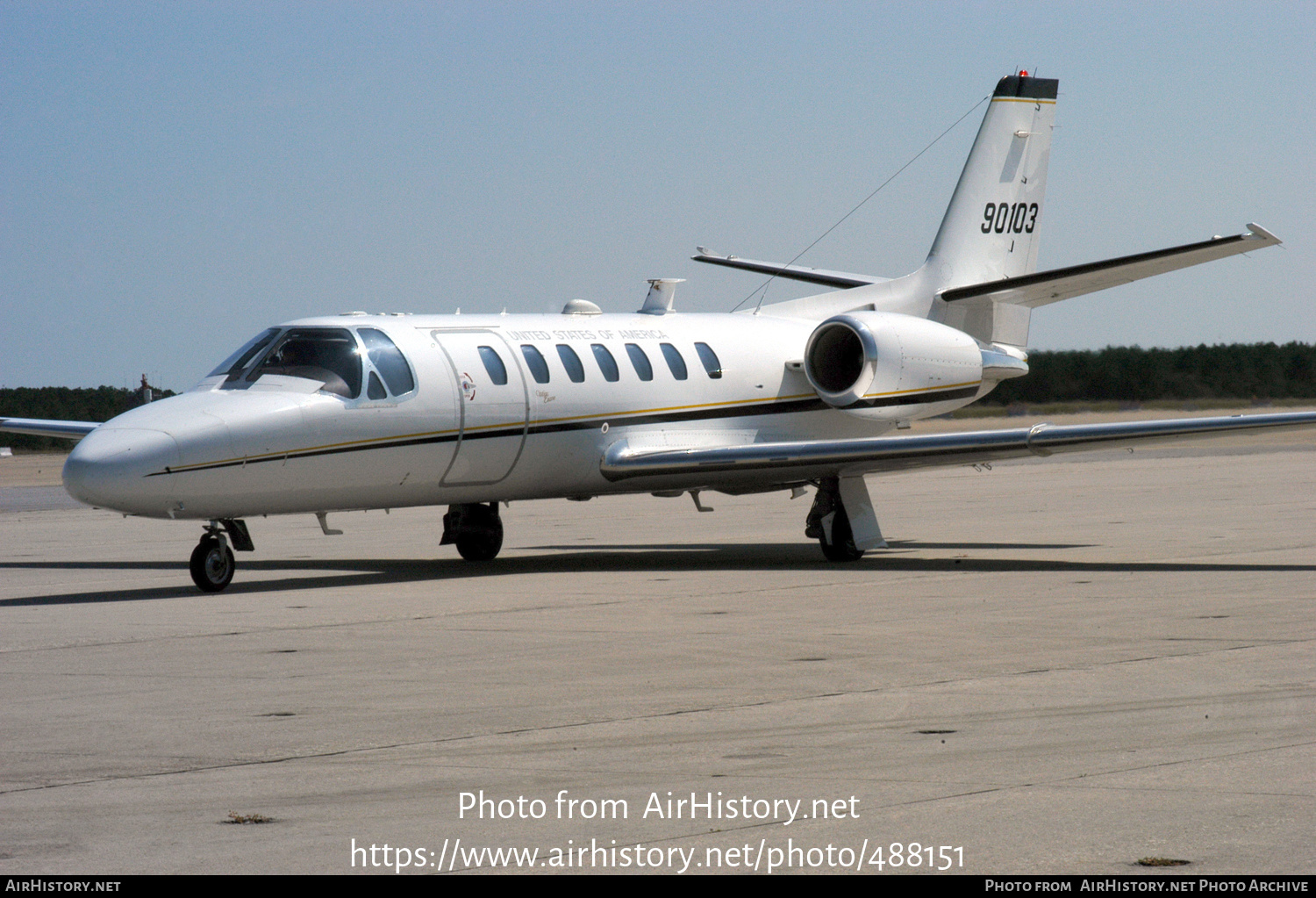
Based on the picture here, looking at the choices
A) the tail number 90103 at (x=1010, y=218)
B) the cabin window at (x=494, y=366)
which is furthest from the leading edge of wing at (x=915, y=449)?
the tail number 90103 at (x=1010, y=218)

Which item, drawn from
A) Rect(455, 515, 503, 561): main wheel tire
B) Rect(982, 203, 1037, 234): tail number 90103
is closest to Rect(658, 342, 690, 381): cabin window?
Rect(455, 515, 503, 561): main wheel tire

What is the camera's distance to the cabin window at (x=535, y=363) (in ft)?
56.5

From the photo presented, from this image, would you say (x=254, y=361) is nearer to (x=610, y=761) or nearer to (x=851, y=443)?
(x=851, y=443)

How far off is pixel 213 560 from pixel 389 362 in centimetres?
251

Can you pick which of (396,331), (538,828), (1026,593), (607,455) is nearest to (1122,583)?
(1026,593)

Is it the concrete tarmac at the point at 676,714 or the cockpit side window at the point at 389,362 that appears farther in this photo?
the cockpit side window at the point at 389,362

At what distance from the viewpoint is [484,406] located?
16.5 metres

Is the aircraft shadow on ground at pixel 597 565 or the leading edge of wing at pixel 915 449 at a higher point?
the leading edge of wing at pixel 915 449

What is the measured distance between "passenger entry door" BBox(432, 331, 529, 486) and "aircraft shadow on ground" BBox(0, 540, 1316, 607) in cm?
107

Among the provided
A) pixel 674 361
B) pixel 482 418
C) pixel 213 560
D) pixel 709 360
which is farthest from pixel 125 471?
pixel 709 360

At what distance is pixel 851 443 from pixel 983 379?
420 cm

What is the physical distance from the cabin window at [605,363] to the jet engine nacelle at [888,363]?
2.55 metres

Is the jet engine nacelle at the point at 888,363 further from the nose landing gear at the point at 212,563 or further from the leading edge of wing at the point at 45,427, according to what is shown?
the leading edge of wing at the point at 45,427

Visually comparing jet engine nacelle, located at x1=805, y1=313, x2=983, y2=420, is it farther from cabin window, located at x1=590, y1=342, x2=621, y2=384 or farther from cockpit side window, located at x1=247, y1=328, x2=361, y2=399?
cockpit side window, located at x1=247, y1=328, x2=361, y2=399
